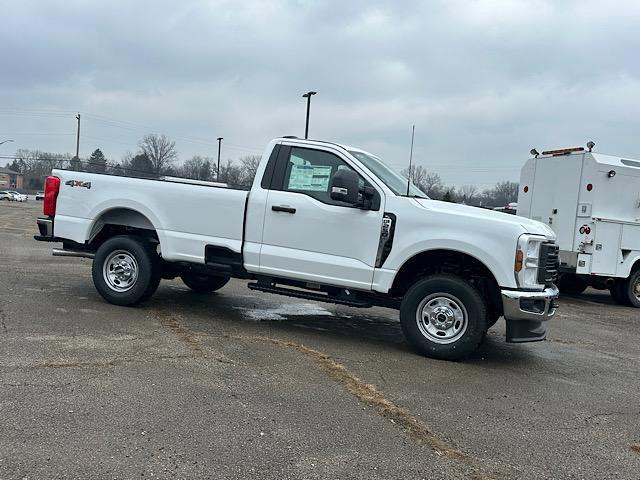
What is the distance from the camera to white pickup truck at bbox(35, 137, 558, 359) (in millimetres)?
6098

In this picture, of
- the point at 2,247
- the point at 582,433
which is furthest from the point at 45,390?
the point at 2,247

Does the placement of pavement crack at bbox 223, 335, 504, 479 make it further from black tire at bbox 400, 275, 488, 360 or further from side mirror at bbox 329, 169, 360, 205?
side mirror at bbox 329, 169, 360, 205

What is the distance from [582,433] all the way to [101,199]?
613 cm

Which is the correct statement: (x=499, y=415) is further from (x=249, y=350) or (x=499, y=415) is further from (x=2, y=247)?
(x=2, y=247)

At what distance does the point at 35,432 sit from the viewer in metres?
3.72

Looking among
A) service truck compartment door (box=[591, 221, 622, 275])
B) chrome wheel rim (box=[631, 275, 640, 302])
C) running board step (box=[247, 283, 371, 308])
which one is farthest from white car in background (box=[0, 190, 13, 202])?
running board step (box=[247, 283, 371, 308])

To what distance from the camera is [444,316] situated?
6230mm

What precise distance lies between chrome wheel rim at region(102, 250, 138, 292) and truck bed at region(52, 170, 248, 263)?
450 mm

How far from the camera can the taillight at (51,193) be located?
7.88 meters

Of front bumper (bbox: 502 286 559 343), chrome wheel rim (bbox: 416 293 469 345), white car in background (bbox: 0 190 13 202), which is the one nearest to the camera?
front bumper (bbox: 502 286 559 343)

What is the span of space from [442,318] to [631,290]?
304 inches

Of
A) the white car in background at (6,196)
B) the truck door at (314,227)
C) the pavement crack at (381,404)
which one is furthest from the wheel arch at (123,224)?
the white car in background at (6,196)

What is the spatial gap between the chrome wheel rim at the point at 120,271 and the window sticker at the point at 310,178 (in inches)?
→ 94.3

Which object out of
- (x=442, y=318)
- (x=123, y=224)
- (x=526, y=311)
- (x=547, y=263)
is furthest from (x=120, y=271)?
(x=547, y=263)
